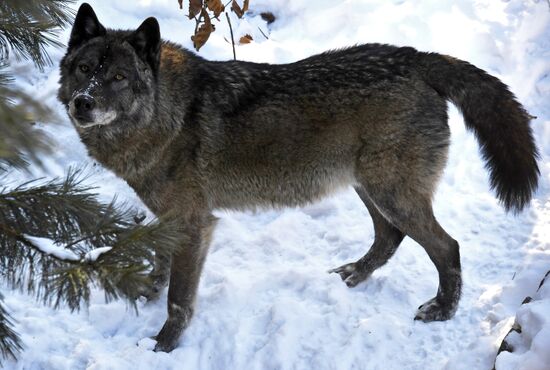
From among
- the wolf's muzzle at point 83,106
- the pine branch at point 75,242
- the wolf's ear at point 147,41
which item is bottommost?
the wolf's muzzle at point 83,106

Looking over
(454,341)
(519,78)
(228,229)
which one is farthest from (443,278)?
(519,78)

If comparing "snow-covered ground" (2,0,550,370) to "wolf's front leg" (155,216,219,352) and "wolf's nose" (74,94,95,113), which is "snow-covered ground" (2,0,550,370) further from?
"wolf's nose" (74,94,95,113)

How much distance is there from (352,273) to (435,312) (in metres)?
0.75

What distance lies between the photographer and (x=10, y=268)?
2.07m

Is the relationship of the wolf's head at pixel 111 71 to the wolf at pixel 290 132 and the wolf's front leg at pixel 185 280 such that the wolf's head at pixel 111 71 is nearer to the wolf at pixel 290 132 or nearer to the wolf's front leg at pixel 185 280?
the wolf at pixel 290 132

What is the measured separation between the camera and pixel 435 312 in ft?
14.0

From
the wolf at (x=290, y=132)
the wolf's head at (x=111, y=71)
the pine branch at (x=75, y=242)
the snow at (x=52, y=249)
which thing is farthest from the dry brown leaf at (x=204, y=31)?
the snow at (x=52, y=249)

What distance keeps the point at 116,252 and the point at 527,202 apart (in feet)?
9.95

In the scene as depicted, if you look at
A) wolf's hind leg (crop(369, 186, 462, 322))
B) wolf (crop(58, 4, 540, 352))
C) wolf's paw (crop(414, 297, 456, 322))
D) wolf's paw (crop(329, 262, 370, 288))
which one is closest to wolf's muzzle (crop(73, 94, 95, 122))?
wolf (crop(58, 4, 540, 352))

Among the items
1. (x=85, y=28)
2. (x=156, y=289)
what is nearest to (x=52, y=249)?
(x=85, y=28)

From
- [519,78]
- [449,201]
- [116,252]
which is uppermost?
[116,252]

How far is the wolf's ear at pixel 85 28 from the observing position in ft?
13.2

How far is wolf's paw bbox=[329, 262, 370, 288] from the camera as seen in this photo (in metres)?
4.70

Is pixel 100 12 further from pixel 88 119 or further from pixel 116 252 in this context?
pixel 116 252
